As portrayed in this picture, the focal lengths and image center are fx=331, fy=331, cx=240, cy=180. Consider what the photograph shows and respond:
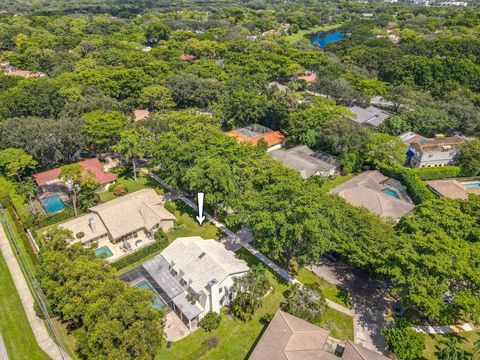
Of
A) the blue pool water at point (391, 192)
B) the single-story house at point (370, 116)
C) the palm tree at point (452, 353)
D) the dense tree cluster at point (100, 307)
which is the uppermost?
the dense tree cluster at point (100, 307)

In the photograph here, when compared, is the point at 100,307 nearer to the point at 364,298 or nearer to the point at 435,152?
the point at 364,298

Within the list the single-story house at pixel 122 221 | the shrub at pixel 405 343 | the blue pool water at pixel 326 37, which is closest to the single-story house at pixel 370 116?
the single-story house at pixel 122 221

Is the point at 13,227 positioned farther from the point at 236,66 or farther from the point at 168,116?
the point at 236,66

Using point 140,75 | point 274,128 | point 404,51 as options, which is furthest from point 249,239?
point 404,51

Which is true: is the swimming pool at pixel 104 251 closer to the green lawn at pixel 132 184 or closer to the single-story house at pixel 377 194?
the green lawn at pixel 132 184

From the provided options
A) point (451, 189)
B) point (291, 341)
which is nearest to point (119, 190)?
point (291, 341)

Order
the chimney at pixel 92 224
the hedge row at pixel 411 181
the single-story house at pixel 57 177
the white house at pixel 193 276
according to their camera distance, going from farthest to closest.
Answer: the single-story house at pixel 57 177
the hedge row at pixel 411 181
the chimney at pixel 92 224
the white house at pixel 193 276
